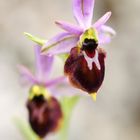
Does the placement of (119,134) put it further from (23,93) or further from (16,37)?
(16,37)

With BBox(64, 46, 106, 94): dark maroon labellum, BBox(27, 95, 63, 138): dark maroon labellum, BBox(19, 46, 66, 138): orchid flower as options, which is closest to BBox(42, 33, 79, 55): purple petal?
BBox(64, 46, 106, 94): dark maroon labellum

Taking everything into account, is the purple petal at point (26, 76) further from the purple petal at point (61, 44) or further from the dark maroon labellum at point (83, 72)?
the dark maroon labellum at point (83, 72)

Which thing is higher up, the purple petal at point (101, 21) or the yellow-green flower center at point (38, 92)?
the purple petal at point (101, 21)

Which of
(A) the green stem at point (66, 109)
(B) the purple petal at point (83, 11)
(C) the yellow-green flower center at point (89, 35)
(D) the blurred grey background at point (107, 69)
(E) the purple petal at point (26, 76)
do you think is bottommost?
(D) the blurred grey background at point (107, 69)

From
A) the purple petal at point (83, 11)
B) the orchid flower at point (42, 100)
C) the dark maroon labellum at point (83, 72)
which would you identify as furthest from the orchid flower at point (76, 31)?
the orchid flower at point (42, 100)

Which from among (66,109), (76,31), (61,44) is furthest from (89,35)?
(66,109)

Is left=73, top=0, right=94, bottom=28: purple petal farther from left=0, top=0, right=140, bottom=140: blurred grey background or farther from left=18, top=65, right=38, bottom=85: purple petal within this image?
left=0, top=0, right=140, bottom=140: blurred grey background
